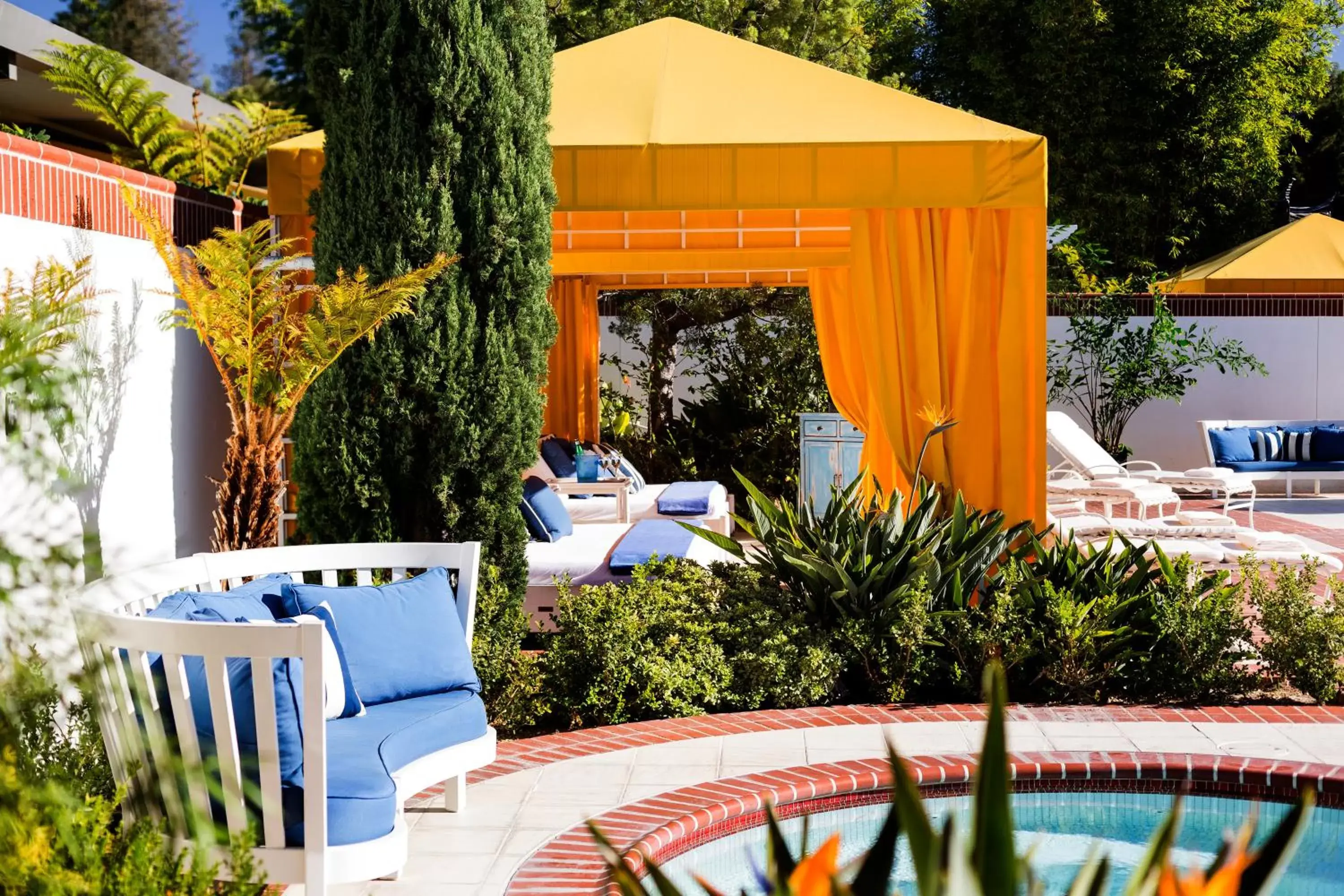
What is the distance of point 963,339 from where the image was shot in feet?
24.8

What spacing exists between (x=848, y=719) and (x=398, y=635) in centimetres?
221

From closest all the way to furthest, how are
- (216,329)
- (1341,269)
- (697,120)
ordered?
(216,329), (697,120), (1341,269)

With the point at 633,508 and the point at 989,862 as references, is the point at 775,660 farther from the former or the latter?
the point at 633,508

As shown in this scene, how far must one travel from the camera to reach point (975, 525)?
6.72 m

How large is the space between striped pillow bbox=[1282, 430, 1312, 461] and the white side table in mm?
8991

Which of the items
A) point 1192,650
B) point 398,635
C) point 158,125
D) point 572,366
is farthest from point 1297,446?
point 398,635

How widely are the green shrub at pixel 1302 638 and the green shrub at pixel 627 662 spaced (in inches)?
99.2

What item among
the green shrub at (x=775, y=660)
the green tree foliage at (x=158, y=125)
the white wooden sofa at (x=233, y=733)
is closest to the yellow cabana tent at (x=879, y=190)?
the green tree foliage at (x=158, y=125)

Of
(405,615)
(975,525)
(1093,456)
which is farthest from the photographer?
(1093,456)

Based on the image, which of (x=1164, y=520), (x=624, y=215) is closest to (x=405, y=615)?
(x=624, y=215)

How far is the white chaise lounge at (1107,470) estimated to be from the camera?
11.5 metres

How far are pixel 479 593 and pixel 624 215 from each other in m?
4.67

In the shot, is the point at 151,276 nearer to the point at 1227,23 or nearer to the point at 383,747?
the point at 383,747

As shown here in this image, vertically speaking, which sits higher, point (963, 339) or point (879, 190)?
point (879, 190)
